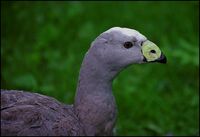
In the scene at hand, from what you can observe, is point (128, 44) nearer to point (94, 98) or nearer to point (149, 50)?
point (149, 50)

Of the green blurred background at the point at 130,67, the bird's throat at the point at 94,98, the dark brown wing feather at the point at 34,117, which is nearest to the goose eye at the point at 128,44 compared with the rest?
the bird's throat at the point at 94,98

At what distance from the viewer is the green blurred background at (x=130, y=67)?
495cm

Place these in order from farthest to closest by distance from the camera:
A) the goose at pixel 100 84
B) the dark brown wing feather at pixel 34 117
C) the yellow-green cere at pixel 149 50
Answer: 1. the yellow-green cere at pixel 149 50
2. the goose at pixel 100 84
3. the dark brown wing feather at pixel 34 117

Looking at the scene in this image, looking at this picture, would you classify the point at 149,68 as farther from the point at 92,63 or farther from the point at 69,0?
the point at 92,63

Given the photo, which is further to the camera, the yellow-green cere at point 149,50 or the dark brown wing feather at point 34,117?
the yellow-green cere at point 149,50

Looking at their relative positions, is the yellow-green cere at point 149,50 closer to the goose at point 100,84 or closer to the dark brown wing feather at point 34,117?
the goose at point 100,84

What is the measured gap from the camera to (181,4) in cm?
654

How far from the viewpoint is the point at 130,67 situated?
5707mm

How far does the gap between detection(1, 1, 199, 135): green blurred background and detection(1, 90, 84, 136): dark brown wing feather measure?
1.32 m

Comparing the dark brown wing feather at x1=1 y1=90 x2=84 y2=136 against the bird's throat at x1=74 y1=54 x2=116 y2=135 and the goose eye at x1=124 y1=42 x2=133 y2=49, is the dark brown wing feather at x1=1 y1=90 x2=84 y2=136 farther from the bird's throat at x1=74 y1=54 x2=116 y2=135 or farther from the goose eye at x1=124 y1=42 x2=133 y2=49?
the goose eye at x1=124 y1=42 x2=133 y2=49

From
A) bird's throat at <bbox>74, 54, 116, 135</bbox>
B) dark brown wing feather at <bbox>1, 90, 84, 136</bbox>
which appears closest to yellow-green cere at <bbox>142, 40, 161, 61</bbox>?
bird's throat at <bbox>74, 54, 116, 135</bbox>

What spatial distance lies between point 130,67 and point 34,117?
268 centimetres

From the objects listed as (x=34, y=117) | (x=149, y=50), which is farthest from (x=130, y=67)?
(x=34, y=117)

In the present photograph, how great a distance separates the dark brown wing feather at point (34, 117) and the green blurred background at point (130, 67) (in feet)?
4.35
